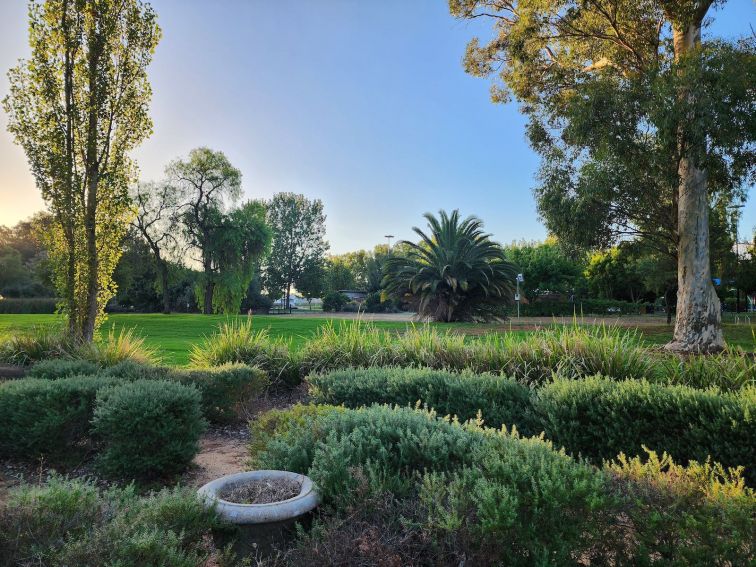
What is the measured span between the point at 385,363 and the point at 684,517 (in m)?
5.56

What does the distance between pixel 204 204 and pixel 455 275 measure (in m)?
20.7

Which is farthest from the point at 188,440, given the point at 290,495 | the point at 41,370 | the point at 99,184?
the point at 99,184

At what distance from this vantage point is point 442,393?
5.05m

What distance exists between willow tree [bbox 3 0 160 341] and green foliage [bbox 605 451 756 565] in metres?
9.87

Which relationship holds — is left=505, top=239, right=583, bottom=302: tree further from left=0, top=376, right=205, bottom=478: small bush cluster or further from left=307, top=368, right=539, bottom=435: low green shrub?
left=0, top=376, right=205, bottom=478: small bush cluster

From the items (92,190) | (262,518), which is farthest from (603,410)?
(92,190)

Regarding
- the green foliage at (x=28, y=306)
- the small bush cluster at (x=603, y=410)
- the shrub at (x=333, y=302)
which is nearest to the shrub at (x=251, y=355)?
the small bush cluster at (x=603, y=410)

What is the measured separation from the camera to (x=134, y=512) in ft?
8.02

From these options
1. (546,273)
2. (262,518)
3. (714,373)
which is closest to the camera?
(262,518)

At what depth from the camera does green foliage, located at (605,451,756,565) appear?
2.08m

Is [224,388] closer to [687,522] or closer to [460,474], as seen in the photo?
[460,474]

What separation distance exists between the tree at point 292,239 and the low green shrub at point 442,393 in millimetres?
56678

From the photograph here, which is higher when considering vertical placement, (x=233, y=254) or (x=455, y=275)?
(x=233, y=254)

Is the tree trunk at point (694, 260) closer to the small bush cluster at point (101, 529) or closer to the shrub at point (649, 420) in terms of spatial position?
the shrub at point (649, 420)
